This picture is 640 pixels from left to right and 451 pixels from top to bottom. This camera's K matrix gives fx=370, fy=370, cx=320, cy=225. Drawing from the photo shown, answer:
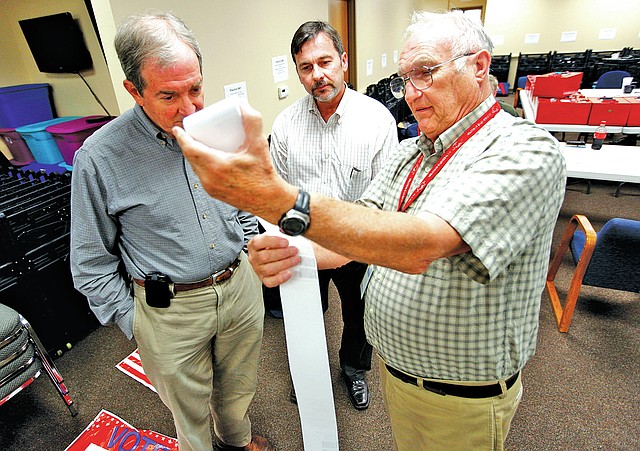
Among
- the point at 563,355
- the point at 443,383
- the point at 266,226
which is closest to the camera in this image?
the point at 266,226

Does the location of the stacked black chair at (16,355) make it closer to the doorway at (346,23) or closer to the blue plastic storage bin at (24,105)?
the blue plastic storage bin at (24,105)

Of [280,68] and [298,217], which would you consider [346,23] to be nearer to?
[280,68]

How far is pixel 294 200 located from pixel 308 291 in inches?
14.9

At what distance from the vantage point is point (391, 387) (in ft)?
3.81

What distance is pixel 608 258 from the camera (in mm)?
2145

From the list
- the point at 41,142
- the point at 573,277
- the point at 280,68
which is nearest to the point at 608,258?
the point at 573,277

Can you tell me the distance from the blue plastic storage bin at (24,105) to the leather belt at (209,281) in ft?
8.95

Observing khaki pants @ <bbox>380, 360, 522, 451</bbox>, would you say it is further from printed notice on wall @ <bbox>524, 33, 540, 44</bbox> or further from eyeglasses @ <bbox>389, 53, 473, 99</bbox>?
printed notice on wall @ <bbox>524, 33, 540, 44</bbox>

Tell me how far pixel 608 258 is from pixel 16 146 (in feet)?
14.2

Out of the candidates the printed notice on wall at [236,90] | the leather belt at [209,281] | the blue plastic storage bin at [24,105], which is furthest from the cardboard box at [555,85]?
the blue plastic storage bin at [24,105]

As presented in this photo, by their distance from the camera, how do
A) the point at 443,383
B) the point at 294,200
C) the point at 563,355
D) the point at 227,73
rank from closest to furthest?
1. the point at 294,200
2. the point at 443,383
3. the point at 563,355
4. the point at 227,73

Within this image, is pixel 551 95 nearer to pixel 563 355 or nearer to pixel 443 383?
pixel 563 355

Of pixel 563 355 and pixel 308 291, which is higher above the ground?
pixel 308 291

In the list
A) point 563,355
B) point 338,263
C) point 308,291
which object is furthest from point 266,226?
point 563,355
